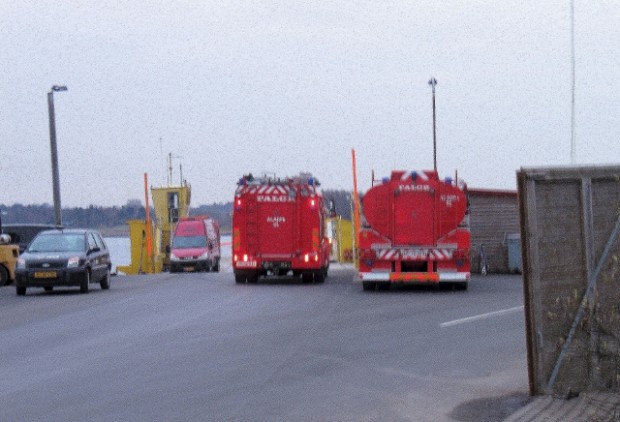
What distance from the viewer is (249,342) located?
1433cm

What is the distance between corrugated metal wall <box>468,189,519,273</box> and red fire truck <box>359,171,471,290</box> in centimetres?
868

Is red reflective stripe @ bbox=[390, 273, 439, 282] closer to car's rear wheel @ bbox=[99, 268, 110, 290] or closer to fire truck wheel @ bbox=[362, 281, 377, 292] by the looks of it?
fire truck wheel @ bbox=[362, 281, 377, 292]

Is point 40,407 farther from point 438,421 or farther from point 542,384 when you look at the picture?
point 542,384

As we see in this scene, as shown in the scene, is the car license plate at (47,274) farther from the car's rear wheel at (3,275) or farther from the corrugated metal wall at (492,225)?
the corrugated metal wall at (492,225)

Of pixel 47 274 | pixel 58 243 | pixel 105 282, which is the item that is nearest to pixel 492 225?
pixel 105 282

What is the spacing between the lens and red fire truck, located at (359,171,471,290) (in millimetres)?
25734

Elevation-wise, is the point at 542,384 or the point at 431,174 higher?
the point at 431,174

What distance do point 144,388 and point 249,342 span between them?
3.95m

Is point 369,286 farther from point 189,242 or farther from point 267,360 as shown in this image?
point 189,242

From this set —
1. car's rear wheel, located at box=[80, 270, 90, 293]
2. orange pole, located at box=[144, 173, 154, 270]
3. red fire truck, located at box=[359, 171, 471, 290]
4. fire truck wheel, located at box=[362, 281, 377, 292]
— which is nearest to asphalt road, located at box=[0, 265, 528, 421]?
red fire truck, located at box=[359, 171, 471, 290]

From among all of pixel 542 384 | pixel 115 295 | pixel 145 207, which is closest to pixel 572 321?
pixel 542 384

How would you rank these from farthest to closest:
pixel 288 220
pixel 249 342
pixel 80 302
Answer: pixel 288 220 → pixel 80 302 → pixel 249 342

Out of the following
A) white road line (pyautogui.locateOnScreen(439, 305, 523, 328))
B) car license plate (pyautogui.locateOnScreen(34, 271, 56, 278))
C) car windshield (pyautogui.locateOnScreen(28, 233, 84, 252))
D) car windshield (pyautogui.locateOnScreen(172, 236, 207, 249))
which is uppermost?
car windshield (pyautogui.locateOnScreen(28, 233, 84, 252))

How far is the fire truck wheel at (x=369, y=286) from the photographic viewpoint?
2649 centimetres
